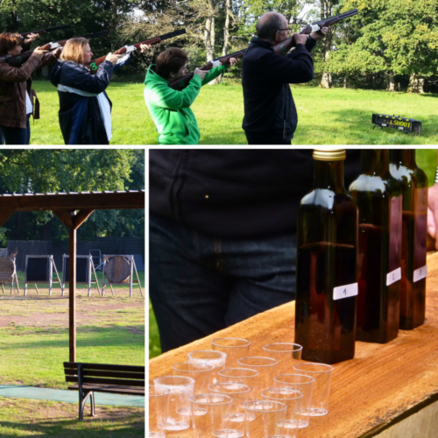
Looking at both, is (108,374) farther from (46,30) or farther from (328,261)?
(46,30)

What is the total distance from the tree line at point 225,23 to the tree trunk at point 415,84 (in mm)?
606

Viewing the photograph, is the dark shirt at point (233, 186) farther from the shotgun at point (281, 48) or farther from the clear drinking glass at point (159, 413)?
the shotgun at point (281, 48)

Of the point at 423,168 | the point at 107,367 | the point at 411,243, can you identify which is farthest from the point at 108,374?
the point at 411,243

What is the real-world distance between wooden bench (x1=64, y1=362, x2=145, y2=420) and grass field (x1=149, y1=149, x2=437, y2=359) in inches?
63.6

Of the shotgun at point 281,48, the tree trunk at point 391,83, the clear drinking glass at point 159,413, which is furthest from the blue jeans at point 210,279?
the tree trunk at point 391,83

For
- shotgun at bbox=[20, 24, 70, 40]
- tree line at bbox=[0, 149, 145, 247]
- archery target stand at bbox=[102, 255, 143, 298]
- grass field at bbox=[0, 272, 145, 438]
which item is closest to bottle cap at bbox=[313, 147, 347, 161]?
tree line at bbox=[0, 149, 145, 247]

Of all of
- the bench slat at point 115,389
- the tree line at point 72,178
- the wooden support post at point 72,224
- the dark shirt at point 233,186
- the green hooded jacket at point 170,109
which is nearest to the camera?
the dark shirt at point 233,186

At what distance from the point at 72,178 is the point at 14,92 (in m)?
1.49

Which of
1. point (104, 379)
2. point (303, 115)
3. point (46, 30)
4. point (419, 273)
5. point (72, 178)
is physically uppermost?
point (46, 30)

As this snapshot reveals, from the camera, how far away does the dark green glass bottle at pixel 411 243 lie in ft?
3.51

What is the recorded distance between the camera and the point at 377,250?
97cm

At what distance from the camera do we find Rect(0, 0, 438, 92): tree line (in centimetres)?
414

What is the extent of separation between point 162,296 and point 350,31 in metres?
4.35

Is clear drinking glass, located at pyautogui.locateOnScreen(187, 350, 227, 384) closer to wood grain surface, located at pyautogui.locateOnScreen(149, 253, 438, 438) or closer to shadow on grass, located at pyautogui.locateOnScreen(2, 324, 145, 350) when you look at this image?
wood grain surface, located at pyautogui.locateOnScreen(149, 253, 438, 438)
